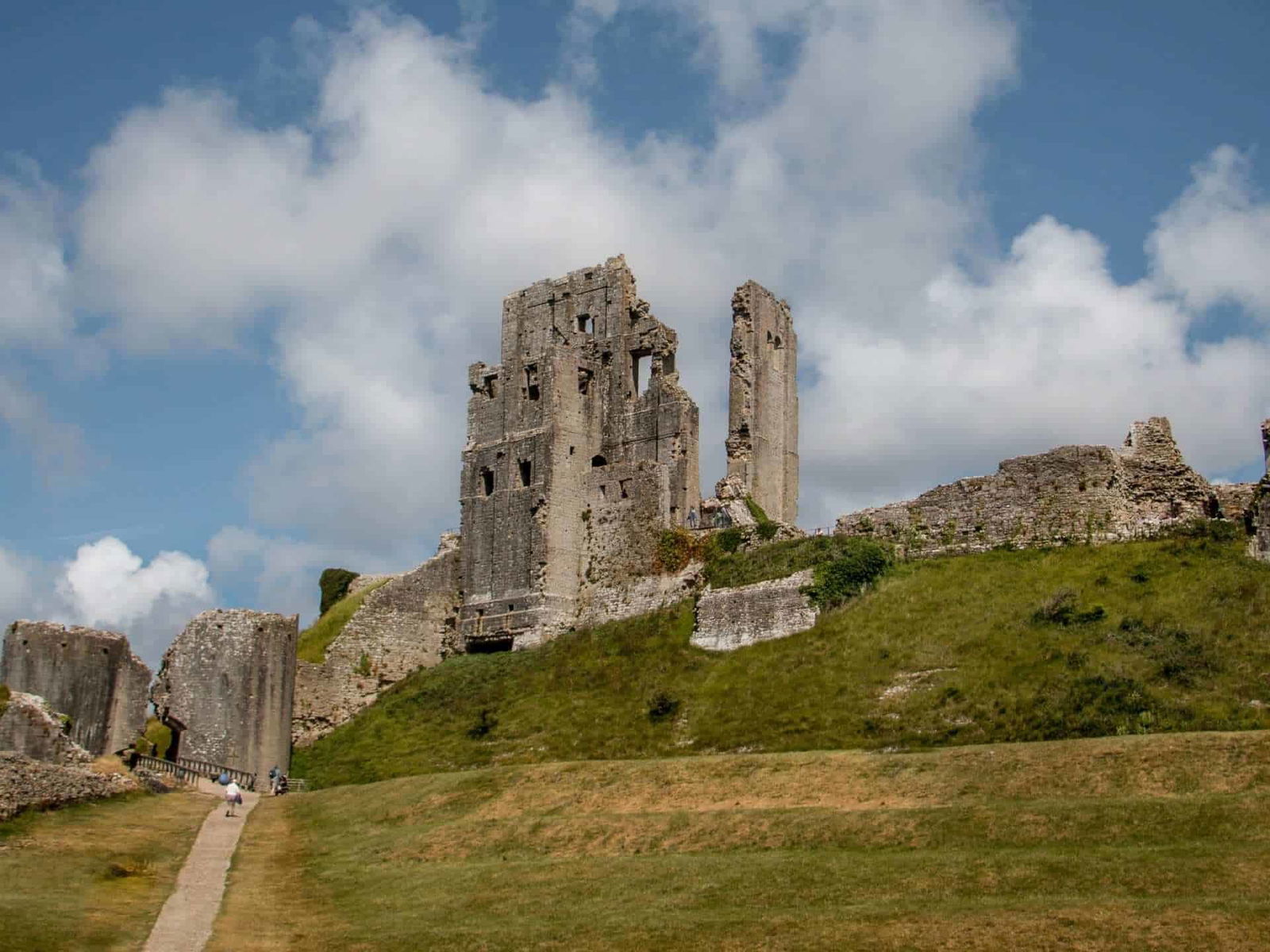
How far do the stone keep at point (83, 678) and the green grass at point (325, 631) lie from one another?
766cm

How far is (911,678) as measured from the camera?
3372 cm

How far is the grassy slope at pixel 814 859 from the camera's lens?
18.8 metres

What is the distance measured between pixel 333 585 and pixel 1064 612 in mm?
37569

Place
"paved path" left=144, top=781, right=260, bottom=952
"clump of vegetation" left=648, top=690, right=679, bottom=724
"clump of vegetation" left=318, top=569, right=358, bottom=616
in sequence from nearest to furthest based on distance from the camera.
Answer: "paved path" left=144, top=781, right=260, bottom=952
"clump of vegetation" left=648, top=690, right=679, bottom=724
"clump of vegetation" left=318, top=569, right=358, bottom=616

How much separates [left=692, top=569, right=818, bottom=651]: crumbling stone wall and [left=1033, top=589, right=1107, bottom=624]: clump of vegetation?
688cm

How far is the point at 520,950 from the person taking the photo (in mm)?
19906

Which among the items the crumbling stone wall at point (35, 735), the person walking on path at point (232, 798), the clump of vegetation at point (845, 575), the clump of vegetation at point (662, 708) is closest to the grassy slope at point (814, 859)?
the person walking on path at point (232, 798)

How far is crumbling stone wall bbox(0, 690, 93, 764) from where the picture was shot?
36062 mm

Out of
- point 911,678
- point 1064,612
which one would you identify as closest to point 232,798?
point 911,678

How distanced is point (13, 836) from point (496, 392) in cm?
2705

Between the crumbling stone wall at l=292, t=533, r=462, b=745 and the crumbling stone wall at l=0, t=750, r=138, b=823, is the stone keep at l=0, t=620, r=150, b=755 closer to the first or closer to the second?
the crumbling stone wall at l=0, t=750, r=138, b=823

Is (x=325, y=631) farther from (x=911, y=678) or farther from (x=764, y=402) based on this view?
(x=911, y=678)

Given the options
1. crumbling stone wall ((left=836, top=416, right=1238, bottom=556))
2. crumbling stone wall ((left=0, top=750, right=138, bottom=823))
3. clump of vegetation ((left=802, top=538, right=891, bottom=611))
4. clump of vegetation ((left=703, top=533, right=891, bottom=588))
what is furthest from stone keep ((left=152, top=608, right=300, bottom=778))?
crumbling stone wall ((left=836, top=416, right=1238, bottom=556))

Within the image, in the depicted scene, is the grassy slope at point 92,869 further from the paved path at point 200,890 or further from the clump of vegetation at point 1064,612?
the clump of vegetation at point 1064,612
